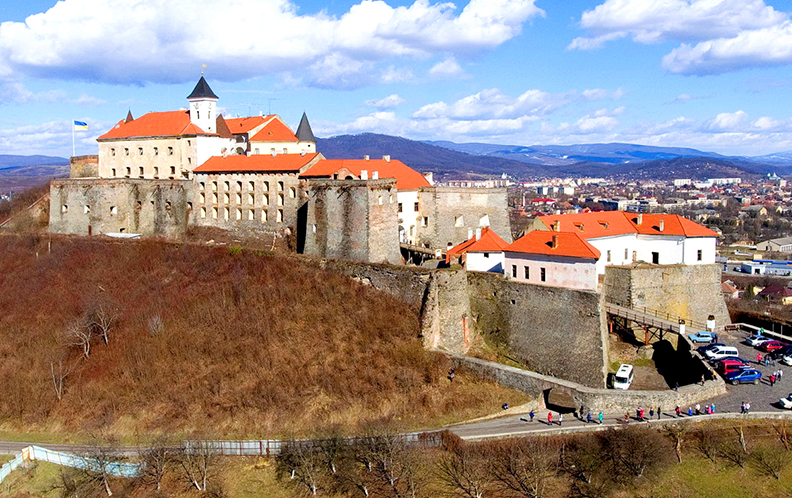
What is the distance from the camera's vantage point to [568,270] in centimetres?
3850

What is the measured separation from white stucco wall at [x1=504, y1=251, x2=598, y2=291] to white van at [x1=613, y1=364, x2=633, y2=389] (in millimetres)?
4535

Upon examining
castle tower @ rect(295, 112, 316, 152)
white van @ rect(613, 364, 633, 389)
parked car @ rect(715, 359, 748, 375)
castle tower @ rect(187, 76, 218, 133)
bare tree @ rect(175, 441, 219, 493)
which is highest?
castle tower @ rect(187, 76, 218, 133)

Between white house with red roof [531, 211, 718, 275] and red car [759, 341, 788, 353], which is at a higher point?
white house with red roof [531, 211, 718, 275]

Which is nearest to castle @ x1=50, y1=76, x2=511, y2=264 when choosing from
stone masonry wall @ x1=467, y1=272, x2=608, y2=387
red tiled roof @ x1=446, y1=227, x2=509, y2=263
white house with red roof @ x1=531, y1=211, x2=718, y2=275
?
red tiled roof @ x1=446, y1=227, x2=509, y2=263

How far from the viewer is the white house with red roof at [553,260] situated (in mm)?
37875

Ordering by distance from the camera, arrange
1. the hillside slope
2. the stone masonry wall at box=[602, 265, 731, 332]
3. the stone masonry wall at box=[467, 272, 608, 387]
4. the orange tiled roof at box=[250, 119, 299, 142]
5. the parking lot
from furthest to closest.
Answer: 1. the orange tiled roof at box=[250, 119, 299, 142]
2. the stone masonry wall at box=[602, 265, 731, 332]
3. the stone masonry wall at box=[467, 272, 608, 387]
4. the hillside slope
5. the parking lot

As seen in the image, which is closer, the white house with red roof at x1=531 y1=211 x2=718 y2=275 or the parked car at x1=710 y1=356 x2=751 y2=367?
the parked car at x1=710 y1=356 x2=751 y2=367

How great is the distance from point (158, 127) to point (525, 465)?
43562 millimetres

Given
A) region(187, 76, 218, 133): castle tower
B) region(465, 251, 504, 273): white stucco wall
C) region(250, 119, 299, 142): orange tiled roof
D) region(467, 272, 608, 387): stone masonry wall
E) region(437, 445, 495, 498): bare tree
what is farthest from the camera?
region(250, 119, 299, 142): orange tiled roof

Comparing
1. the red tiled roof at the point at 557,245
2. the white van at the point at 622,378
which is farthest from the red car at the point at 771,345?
the red tiled roof at the point at 557,245

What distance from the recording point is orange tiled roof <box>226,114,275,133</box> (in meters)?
61.5

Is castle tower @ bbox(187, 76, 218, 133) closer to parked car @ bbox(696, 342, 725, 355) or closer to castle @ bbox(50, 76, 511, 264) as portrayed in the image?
castle @ bbox(50, 76, 511, 264)

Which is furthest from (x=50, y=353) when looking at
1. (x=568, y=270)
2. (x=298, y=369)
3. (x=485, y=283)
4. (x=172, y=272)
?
(x=568, y=270)

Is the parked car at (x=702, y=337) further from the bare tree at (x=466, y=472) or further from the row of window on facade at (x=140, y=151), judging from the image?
the row of window on facade at (x=140, y=151)
